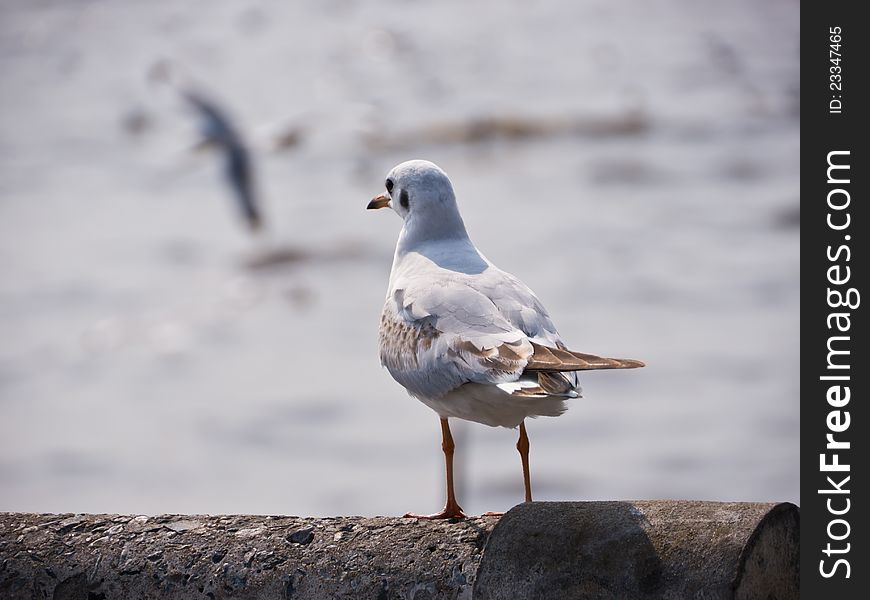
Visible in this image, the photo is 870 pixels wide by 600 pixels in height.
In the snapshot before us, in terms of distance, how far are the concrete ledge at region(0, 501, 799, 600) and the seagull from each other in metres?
0.34

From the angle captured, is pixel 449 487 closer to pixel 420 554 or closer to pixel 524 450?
pixel 524 450

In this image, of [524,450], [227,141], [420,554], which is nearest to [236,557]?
[420,554]

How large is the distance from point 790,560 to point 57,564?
5.96 ft

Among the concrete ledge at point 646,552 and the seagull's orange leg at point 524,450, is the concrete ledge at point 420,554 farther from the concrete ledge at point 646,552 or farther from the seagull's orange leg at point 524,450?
the seagull's orange leg at point 524,450

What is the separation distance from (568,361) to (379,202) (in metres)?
1.66

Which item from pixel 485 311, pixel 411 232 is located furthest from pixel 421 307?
pixel 411 232

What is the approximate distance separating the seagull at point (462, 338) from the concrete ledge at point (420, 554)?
336 mm

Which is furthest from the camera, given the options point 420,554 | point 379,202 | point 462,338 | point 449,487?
point 379,202

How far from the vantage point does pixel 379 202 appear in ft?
15.0

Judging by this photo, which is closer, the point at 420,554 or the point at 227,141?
the point at 420,554

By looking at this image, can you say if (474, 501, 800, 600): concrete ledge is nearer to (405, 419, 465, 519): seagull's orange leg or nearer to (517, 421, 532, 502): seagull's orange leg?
(405, 419, 465, 519): seagull's orange leg

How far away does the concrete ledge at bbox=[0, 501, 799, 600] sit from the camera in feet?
8.66

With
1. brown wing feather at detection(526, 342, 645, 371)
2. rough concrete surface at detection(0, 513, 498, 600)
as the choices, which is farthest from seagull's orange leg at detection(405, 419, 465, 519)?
brown wing feather at detection(526, 342, 645, 371)

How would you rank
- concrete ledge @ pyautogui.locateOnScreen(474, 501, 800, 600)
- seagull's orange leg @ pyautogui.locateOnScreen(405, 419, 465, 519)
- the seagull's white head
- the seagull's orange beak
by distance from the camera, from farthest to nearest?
the seagull's orange beak, the seagull's white head, seagull's orange leg @ pyautogui.locateOnScreen(405, 419, 465, 519), concrete ledge @ pyautogui.locateOnScreen(474, 501, 800, 600)
